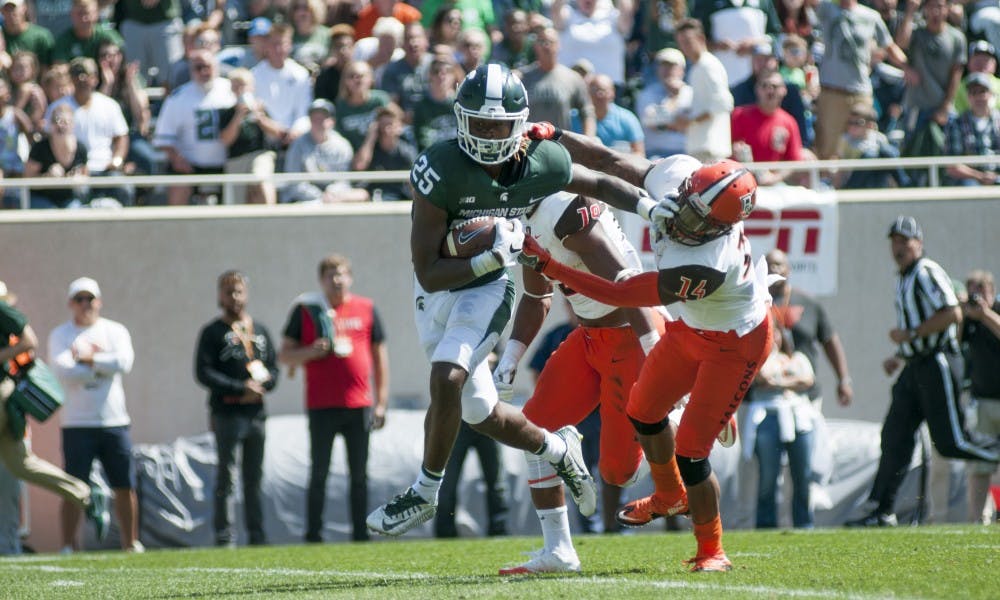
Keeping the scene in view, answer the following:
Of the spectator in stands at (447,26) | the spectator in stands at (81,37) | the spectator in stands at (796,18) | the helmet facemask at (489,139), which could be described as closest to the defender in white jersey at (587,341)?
the helmet facemask at (489,139)

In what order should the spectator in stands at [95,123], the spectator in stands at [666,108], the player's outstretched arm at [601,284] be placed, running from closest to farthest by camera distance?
1. the player's outstretched arm at [601,284]
2. the spectator in stands at [95,123]
3. the spectator in stands at [666,108]

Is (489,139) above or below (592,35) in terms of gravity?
below

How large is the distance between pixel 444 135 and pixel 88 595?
655 cm

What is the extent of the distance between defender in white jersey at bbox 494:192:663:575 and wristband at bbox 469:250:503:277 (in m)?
0.94

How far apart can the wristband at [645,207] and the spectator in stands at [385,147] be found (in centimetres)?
604

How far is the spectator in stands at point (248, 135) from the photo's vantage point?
485 inches

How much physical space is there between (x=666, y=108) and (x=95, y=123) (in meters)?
4.67

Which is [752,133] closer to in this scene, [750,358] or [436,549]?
[436,549]

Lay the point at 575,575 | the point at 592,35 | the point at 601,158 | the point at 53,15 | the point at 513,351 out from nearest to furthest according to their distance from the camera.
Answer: the point at 575,575, the point at 601,158, the point at 513,351, the point at 592,35, the point at 53,15

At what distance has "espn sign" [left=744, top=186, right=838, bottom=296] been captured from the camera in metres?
12.2

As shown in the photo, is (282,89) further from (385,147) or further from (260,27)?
(385,147)

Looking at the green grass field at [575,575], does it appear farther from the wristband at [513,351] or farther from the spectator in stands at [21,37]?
the spectator in stands at [21,37]

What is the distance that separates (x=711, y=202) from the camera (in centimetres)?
618

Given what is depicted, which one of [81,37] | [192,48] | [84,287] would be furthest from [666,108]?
[81,37]
